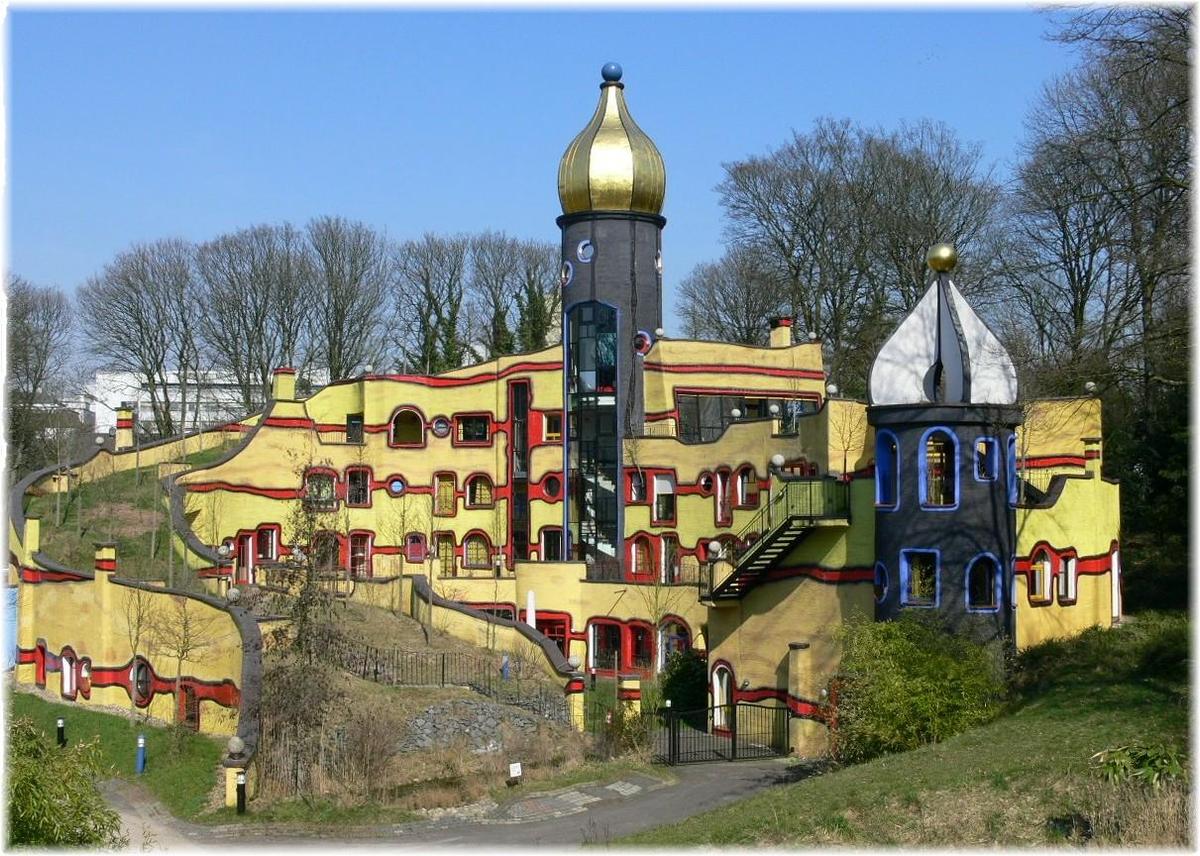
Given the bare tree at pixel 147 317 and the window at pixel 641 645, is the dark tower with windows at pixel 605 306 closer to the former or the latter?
the window at pixel 641 645

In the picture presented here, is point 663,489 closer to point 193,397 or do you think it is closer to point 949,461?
point 949,461

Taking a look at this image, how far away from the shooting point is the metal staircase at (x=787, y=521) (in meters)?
27.5

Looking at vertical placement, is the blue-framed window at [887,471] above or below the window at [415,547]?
above

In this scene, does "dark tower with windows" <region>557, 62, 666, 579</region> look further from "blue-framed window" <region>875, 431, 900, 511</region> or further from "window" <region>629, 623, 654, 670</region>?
"blue-framed window" <region>875, 431, 900, 511</region>

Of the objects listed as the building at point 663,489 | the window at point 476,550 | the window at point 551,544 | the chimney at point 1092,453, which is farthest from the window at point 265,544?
the chimney at point 1092,453

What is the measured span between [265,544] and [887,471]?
21.1m

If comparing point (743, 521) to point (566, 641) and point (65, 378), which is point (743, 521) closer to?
point (566, 641)

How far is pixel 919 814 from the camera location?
655 inches

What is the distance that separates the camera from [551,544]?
40.9 m

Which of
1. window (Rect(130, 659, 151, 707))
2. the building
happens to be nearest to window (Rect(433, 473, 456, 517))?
the building

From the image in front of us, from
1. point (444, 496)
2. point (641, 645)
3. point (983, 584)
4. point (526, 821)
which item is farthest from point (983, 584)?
point (444, 496)

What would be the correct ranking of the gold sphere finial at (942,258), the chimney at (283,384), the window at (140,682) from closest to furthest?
the gold sphere finial at (942,258)
the window at (140,682)
the chimney at (283,384)

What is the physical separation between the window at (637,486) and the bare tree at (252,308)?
22564 millimetres

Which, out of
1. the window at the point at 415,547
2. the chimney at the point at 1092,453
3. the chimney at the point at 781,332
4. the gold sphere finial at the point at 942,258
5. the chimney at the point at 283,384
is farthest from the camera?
the chimney at the point at 283,384
